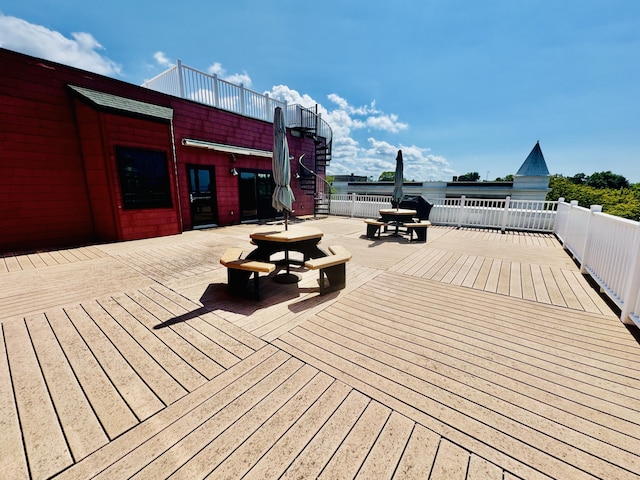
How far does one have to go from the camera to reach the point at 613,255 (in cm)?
322

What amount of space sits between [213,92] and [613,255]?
1018 centimetres

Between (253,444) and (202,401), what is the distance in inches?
19.3

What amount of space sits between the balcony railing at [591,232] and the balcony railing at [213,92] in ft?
25.1

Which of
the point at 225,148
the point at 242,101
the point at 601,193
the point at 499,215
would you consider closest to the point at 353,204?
the point at 499,215

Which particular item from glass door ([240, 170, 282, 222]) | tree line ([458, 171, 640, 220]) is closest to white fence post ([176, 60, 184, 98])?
glass door ([240, 170, 282, 222])

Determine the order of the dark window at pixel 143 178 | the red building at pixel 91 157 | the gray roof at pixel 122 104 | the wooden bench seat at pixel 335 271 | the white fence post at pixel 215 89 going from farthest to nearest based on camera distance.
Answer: the white fence post at pixel 215 89
the dark window at pixel 143 178
the gray roof at pixel 122 104
the red building at pixel 91 157
the wooden bench seat at pixel 335 271

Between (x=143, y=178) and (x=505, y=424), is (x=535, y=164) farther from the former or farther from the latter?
(x=143, y=178)

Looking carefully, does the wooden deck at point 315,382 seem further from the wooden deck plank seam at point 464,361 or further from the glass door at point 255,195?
the glass door at point 255,195

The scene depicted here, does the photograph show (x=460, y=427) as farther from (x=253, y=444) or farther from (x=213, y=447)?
(x=213, y=447)

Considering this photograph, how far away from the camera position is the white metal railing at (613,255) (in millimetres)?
2562

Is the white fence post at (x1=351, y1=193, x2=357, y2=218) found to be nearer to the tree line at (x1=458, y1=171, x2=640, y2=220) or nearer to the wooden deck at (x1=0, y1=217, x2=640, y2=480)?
the wooden deck at (x1=0, y1=217, x2=640, y2=480)

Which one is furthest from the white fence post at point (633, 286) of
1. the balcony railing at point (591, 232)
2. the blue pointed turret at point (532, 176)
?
the blue pointed turret at point (532, 176)

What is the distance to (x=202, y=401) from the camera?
1622 millimetres

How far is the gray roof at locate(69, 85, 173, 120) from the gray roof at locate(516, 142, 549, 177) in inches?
824
